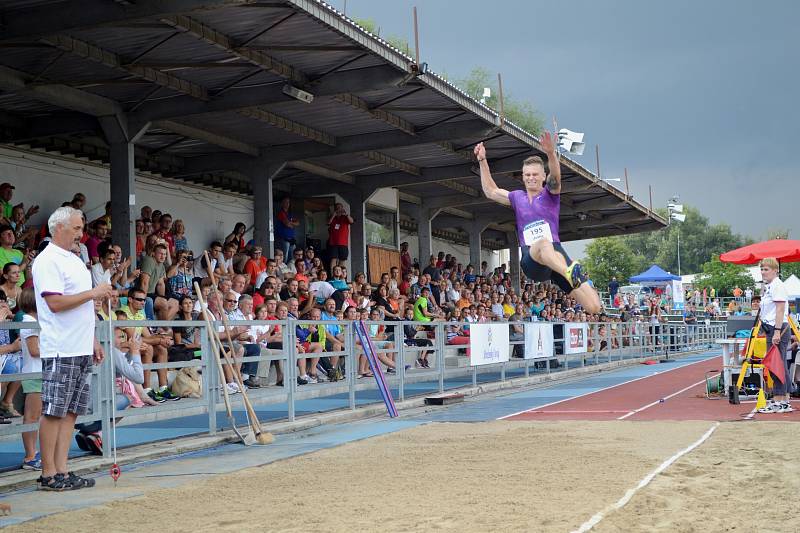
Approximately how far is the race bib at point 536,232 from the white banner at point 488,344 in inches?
321

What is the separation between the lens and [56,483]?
732cm

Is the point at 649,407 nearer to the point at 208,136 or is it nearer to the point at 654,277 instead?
the point at 208,136

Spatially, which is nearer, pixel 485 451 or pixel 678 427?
pixel 485 451

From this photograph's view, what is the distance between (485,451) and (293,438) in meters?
2.81

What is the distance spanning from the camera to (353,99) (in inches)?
741

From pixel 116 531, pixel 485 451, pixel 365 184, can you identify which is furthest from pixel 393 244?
pixel 116 531

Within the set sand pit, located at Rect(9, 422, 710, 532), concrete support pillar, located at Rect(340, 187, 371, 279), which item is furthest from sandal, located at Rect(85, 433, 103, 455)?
concrete support pillar, located at Rect(340, 187, 371, 279)

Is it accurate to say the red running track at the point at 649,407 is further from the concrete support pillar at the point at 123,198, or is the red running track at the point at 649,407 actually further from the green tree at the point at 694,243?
the green tree at the point at 694,243

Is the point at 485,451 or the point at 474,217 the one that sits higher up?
the point at 474,217

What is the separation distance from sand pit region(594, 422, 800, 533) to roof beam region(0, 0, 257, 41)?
323 inches

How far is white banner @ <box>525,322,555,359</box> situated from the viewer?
19.4 metres

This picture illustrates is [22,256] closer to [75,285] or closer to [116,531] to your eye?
[75,285]

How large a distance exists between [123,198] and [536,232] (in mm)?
10759

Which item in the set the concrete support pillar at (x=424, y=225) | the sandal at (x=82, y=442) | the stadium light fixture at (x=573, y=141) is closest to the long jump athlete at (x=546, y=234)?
the sandal at (x=82, y=442)
